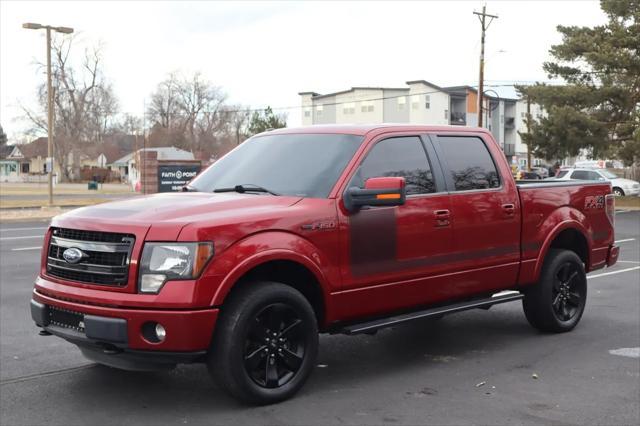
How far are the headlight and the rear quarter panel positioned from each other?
3.37m

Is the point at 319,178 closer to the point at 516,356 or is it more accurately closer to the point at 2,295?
the point at 516,356

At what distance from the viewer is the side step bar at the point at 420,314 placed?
5.38 metres

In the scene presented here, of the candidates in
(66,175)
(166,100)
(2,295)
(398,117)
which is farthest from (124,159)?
(2,295)

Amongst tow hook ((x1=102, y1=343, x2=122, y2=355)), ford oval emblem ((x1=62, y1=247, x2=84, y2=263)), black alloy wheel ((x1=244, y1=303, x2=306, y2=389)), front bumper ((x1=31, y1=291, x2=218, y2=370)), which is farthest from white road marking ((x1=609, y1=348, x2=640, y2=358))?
ford oval emblem ((x1=62, y1=247, x2=84, y2=263))

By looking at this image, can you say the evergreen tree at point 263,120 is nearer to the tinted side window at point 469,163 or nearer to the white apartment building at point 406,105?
the white apartment building at point 406,105

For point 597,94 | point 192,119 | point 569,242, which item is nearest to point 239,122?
point 192,119

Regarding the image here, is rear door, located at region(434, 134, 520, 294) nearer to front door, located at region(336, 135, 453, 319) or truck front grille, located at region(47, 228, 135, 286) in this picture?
front door, located at region(336, 135, 453, 319)

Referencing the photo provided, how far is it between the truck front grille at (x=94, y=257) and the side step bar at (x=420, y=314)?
1.68m

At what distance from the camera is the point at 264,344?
491 centimetres

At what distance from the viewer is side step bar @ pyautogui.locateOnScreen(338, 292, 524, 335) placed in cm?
538

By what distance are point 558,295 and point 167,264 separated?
422 cm

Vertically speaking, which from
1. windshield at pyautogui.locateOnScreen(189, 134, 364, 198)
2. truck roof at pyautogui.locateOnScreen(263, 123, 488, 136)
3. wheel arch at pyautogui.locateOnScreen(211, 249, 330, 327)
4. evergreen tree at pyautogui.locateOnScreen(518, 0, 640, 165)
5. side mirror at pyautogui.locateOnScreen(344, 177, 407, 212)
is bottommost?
wheel arch at pyautogui.locateOnScreen(211, 249, 330, 327)

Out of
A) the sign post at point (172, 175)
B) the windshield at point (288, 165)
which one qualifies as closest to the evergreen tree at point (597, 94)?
the sign post at point (172, 175)

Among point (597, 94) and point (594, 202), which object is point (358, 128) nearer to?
point (594, 202)
